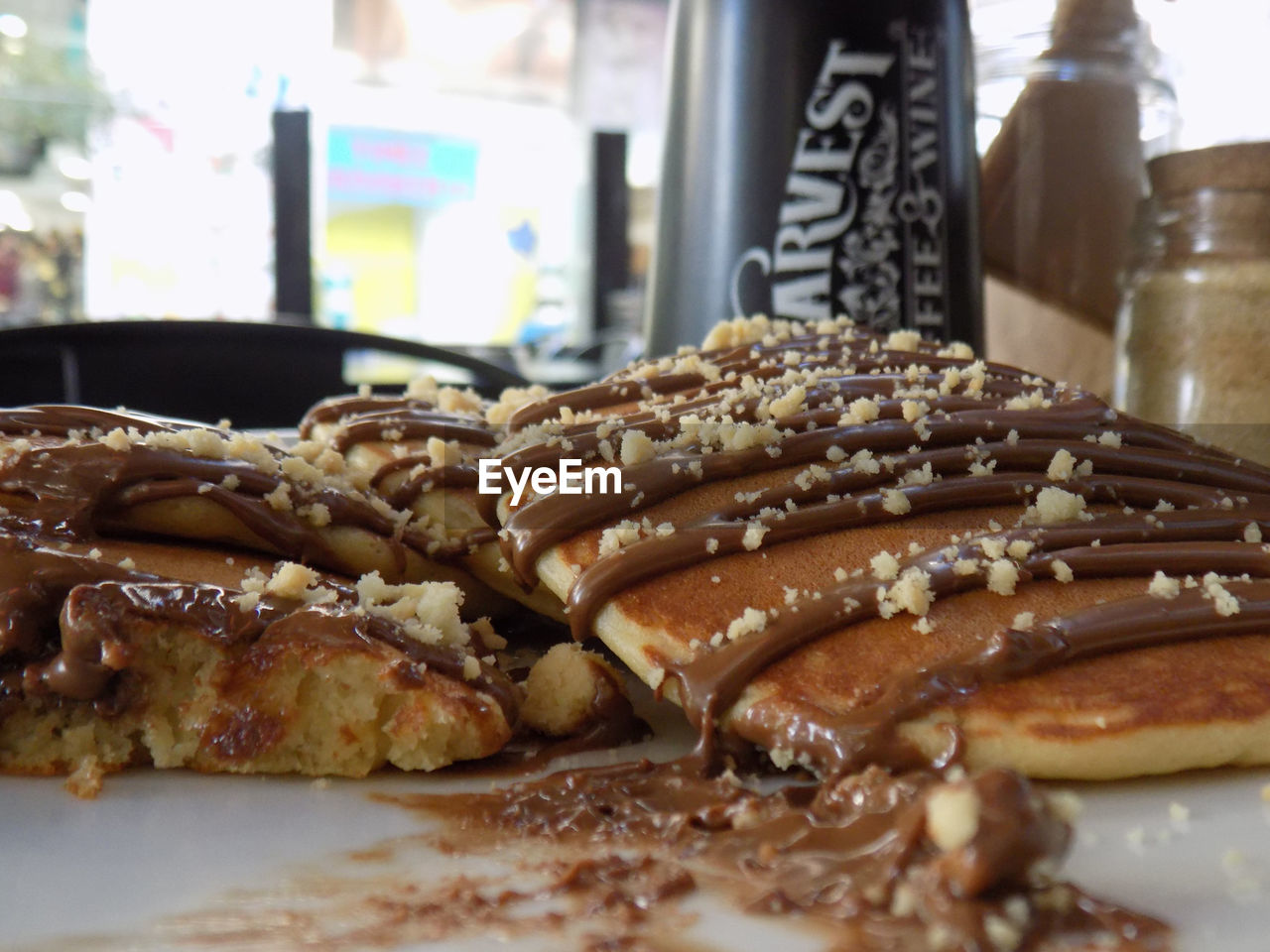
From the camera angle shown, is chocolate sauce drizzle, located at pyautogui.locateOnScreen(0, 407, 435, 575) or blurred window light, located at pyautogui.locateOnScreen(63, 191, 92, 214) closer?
chocolate sauce drizzle, located at pyautogui.locateOnScreen(0, 407, 435, 575)

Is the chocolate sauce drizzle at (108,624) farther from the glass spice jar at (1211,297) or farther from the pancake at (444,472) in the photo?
the glass spice jar at (1211,297)

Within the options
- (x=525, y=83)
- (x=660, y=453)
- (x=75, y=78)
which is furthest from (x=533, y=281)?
(x=660, y=453)

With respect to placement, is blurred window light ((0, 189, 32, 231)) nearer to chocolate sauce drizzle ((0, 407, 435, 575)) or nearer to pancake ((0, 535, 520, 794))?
chocolate sauce drizzle ((0, 407, 435, 575))

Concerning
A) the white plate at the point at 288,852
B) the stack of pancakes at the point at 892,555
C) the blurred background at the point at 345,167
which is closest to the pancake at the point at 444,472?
the stack of pancakes at the point at 892,555

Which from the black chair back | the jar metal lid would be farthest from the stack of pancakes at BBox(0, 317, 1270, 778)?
the black chair back

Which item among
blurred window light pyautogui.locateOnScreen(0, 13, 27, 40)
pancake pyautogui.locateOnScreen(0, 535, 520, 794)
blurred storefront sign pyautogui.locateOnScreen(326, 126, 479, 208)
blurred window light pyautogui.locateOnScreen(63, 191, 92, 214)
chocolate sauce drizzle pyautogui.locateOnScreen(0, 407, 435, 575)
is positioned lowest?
pancake pyautogui.locateOnScreen(0, 535, 520, 794)

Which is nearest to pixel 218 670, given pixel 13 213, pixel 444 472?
pixel 444 472
